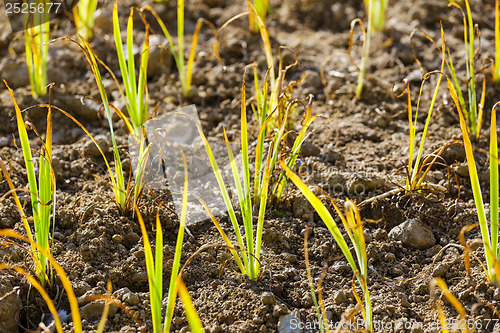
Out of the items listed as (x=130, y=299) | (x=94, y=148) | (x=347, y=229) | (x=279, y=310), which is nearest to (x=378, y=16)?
(x=94, y=148)

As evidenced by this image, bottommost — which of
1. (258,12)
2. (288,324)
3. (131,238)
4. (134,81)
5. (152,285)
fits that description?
(288,324)

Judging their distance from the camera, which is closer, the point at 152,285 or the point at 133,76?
the point at 152,285

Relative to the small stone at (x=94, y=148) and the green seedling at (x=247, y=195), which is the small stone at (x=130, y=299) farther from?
the small stone at (x=94, y=148)

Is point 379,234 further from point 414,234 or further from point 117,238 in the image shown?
point 117,238

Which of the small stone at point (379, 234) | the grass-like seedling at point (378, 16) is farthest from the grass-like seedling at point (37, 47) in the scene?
the grass-like seedling at point (378, 16)

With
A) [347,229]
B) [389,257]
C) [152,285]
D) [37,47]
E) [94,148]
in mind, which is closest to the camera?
[152,285]
